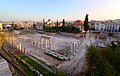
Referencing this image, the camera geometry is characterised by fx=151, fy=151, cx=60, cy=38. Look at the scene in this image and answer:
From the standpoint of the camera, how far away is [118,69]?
548 cm

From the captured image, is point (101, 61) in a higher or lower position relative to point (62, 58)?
higher

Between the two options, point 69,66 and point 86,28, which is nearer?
point 69,66

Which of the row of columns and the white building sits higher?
the white building

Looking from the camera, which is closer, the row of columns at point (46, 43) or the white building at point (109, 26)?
the row of columns at point (46, 43)

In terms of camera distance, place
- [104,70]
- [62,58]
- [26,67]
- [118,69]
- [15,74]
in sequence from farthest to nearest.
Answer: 1. [62,58]
2. [26,67]
3. [15,74]
4. [118,69]
5. [104,70]

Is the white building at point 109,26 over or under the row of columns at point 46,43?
over

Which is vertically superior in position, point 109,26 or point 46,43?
point 109,26

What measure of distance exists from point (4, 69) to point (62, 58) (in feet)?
20.2

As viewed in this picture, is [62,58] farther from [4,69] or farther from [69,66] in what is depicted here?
[4,69]

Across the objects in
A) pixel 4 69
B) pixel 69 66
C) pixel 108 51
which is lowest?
pixel 69 66

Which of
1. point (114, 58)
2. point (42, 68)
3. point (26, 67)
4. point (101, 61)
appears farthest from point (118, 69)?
point (26, 67)

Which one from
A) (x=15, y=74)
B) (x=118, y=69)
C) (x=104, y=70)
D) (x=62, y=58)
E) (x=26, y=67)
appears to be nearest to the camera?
(x=104, y=70)

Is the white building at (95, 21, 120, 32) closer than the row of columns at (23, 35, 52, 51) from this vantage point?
No

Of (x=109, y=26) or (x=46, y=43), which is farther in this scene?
(x=109, y=26)
